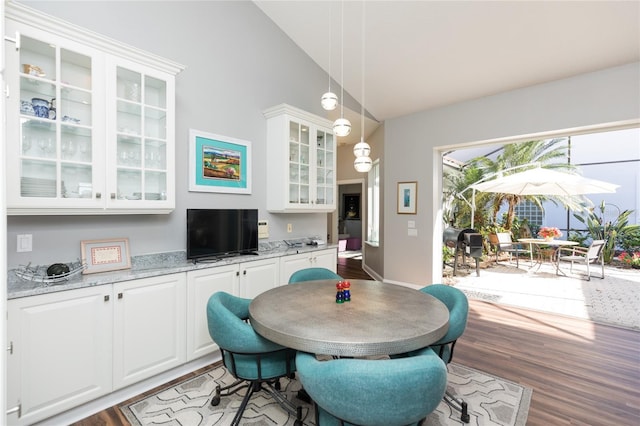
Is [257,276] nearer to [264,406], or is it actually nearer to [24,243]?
[264,406]

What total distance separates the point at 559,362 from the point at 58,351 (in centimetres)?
390

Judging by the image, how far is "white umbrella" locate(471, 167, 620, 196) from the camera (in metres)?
5.52

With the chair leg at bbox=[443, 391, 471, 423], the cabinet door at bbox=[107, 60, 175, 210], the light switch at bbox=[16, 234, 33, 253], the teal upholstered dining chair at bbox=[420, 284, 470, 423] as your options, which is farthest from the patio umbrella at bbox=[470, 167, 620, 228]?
the light switch at bbox=[16, 234, 33, 253]

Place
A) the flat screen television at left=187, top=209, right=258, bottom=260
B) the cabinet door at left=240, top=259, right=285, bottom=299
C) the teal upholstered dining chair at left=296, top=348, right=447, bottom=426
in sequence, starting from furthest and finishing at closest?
the cabinet door at left=240, top=259, right=285, bottom=299
the flat screen television at left=187, top=209, right=258, bottom=260
the teal upholstered dining chair at left=296, top=348, right=447, bottom=426

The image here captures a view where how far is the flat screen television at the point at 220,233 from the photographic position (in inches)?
108

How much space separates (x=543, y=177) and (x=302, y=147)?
4.59 metres

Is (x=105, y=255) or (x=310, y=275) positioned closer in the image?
(x=105, y=255)

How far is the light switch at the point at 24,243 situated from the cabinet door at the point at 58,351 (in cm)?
51

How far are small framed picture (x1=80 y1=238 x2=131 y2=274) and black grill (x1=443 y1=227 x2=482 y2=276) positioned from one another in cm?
559

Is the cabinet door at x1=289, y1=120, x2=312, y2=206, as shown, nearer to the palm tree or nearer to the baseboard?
the baseboard

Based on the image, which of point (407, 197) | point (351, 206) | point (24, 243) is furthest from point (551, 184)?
point (24, 243)

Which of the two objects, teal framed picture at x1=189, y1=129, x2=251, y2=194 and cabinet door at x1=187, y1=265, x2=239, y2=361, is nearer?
cabinet door at x1=187, y1=265, x2=239, y2=361

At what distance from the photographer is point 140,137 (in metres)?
2.39

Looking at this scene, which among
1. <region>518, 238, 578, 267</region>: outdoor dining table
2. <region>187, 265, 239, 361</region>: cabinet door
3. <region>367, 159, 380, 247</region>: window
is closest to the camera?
<region>187, 265, 239, 361</region>: cabinet door
